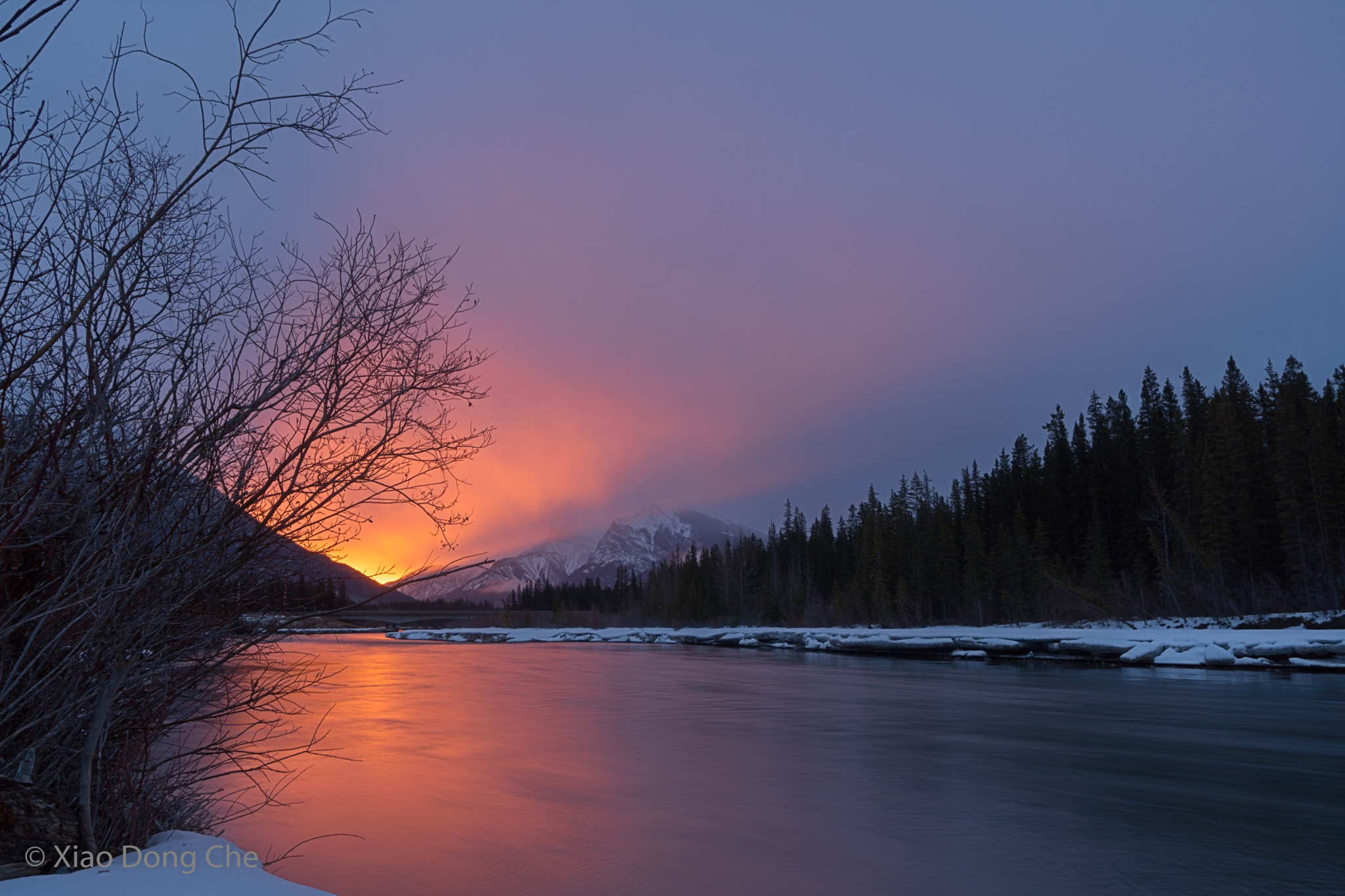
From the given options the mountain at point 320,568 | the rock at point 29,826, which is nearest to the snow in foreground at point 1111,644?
the mountain at point 320,568

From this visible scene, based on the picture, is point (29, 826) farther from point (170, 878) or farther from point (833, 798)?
point (833, 798)

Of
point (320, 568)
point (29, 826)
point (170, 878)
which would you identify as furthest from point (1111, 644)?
point (29, 826)

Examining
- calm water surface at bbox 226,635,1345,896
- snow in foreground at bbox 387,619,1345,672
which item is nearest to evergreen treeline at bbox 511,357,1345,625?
snow in foreground at bbox 387,619,1345,672

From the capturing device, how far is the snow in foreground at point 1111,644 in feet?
95.6

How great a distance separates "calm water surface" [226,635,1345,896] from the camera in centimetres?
714

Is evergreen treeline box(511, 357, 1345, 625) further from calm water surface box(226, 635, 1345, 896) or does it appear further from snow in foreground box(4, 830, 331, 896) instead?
snow in foreground box(4, 830, 331, 896)

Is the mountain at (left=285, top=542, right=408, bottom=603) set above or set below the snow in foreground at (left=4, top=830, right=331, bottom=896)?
above

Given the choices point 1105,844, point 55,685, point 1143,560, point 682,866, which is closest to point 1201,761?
point 1105,844

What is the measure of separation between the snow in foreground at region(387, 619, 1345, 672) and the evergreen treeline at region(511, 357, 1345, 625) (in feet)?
29.1

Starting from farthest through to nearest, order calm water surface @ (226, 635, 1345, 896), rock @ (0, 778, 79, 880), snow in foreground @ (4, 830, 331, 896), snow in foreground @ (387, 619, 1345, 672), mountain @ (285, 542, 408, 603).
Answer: snow in foreground @ (387, 619, 1345, 672) → calm water surface @ (226, 635, 1345, 896) → mountain @ (285, 542, 408, 603) → rock @ (0, 778, 79, 880) → snow in foreground @ (4, 830, 331, 896)

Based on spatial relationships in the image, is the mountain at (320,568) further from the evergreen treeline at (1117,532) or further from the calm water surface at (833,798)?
the evergreen treeline at (1117,532)

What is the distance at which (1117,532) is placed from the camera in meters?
A: 68.2

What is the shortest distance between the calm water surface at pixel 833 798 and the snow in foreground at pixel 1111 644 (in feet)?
26.3

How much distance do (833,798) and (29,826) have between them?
890cm
